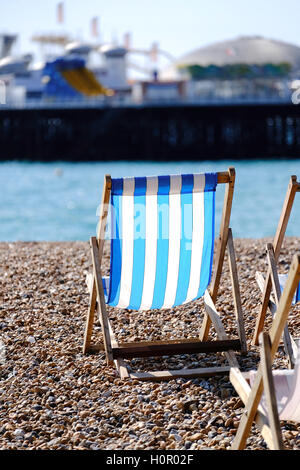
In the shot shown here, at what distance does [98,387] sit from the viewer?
10.3 feet

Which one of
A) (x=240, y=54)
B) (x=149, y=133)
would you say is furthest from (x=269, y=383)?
(x=240, y=54)

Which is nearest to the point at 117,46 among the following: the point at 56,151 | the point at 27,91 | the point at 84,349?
the point at 27,91

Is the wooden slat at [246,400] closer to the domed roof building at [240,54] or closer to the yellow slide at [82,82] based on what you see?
the yellow slide at [82,82]

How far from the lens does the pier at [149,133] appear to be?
31.9 metres

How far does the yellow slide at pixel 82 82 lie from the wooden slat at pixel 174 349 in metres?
38.4

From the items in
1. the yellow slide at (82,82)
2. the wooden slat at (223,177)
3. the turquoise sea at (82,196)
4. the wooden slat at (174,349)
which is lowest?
the wooden slat at (174,349)

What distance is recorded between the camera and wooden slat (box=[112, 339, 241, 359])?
325cm

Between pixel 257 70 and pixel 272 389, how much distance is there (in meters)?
50.1

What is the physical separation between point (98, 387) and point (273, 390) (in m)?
1.12

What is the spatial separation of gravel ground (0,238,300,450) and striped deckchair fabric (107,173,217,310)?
340mm

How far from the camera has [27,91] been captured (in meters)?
44.0

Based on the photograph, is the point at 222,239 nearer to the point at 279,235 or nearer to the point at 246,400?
the point at 279,235

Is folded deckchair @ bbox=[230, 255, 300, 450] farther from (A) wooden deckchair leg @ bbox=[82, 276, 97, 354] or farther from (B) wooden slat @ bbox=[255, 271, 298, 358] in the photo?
(A) wooden deckchair leg @ bbox=[82, 276, 97, 354]

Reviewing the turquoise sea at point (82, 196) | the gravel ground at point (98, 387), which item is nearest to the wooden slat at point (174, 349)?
the gravel ground at point (98, 387)
